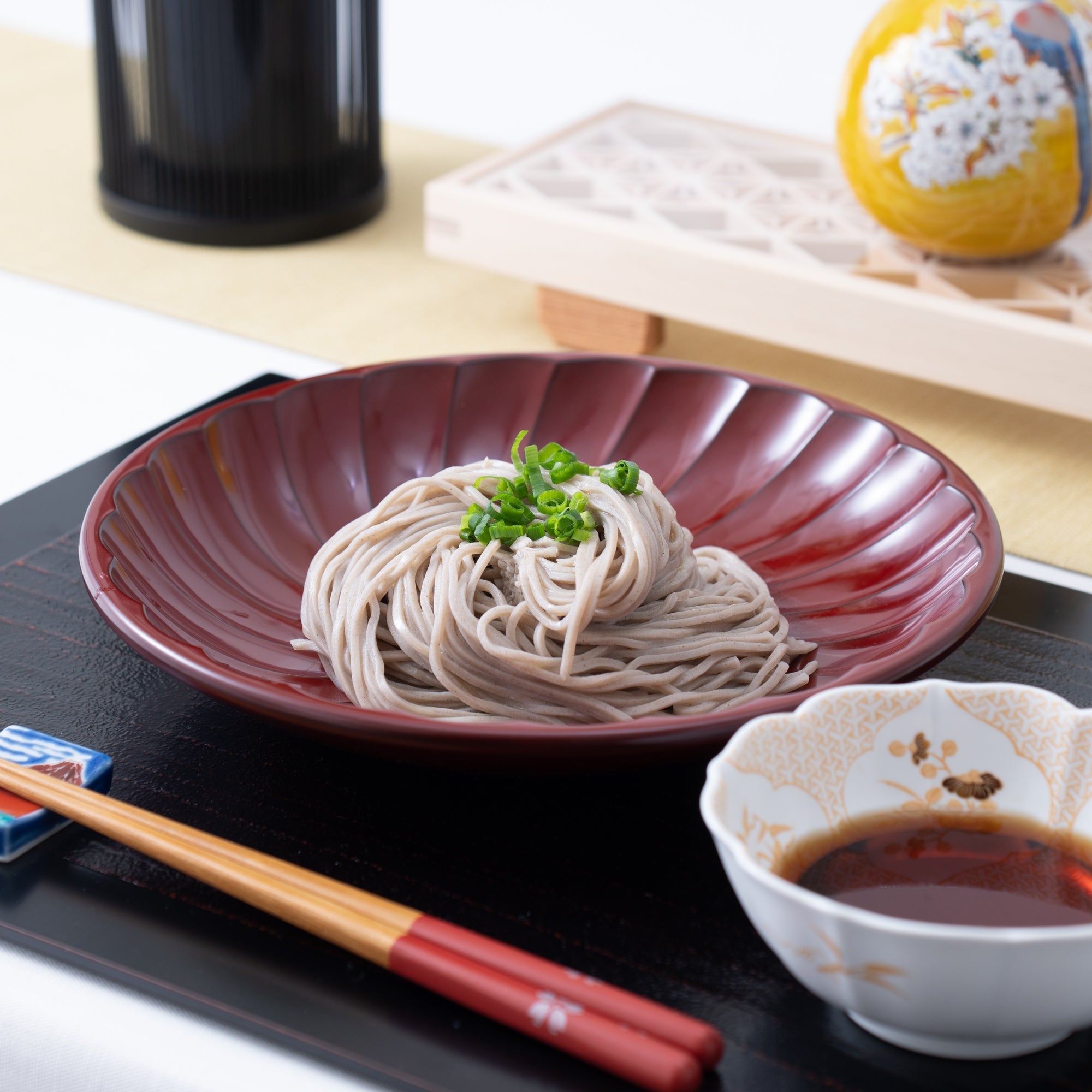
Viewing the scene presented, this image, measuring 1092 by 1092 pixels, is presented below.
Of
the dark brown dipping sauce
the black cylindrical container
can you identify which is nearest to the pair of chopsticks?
the dark brown dipping sauce

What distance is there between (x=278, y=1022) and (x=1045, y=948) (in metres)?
0.40

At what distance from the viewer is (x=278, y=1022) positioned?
32.1 inches

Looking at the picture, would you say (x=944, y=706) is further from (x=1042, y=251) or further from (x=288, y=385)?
(x=1042, y=251)

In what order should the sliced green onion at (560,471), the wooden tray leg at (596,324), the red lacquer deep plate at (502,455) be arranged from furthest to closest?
the wooden tray leg at (596,324) < the sliced green onion at (560,471) < the red lacquer deep plate at (502,455)

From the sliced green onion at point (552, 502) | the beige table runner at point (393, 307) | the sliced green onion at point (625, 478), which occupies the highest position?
the sliced green onion at point (625, 478)

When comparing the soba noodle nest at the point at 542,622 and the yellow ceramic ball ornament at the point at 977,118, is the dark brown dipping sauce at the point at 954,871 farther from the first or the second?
the yellow ceramic ball ornament at the point at 977,118

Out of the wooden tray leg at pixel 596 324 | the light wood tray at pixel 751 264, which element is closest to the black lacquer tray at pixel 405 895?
the light wood tray at pixel 751 264

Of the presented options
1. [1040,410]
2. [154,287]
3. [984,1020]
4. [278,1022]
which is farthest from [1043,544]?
[154,287]

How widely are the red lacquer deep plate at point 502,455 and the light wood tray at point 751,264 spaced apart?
53 cm

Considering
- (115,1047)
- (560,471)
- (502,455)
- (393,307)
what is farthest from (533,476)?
(393,307)

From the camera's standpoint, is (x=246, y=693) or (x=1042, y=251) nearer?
(x=246, y=693)

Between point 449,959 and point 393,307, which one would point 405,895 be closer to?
point 449,959

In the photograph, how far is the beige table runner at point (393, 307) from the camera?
1.87 meters

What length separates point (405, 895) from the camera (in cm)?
92
